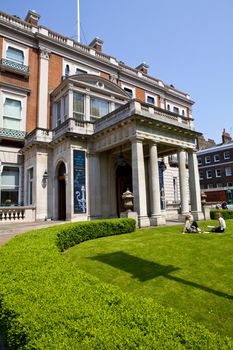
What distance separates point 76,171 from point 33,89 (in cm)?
952

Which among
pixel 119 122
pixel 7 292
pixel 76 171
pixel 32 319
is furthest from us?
pixel 76 171

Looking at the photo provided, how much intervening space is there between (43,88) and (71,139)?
747cm

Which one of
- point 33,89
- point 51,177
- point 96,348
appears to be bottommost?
point 96,348

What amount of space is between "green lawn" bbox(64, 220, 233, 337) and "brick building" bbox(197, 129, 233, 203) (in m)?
42.2

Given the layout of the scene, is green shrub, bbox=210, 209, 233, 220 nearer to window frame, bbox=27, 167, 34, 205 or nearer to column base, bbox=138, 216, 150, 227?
column base, bbox=138, 216, 150, 227

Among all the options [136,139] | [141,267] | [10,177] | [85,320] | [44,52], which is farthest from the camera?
[44,52]

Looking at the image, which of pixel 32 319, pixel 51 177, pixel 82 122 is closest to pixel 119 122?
pixel 82 122

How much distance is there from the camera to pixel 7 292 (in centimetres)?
359

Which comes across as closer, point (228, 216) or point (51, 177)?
point (51, 177)

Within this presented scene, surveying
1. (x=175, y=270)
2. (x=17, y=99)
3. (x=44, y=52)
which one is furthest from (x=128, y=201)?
(x=44, y=52)

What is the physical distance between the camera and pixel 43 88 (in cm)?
2197

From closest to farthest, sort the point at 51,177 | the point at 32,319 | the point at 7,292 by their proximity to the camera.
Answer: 1. the point at 32,319
2. the point at 7,292
3. the point at 51,177

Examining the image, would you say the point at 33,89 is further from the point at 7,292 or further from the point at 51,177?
the point at 7,292

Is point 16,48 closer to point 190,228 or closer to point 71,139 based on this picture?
point 71,139
